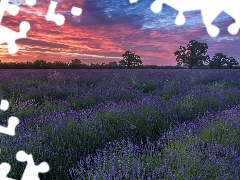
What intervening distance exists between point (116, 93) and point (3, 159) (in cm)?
405

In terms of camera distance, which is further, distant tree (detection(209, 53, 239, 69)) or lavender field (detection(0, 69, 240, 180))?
distant tree (detection(209, 53, 239, 69))

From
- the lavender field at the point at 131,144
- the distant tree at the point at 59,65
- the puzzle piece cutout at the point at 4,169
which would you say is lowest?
the puzzle piece cutout at the point at 4,169

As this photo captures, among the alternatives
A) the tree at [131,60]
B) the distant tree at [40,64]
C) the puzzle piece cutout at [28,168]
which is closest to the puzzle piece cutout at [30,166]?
the puzzle piece cutout at [28,168]

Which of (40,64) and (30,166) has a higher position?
(40,64)

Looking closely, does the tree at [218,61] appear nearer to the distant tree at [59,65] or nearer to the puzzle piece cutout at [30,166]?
the distant tree at [59,65]

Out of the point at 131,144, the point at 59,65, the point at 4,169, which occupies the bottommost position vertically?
the point at 4,169

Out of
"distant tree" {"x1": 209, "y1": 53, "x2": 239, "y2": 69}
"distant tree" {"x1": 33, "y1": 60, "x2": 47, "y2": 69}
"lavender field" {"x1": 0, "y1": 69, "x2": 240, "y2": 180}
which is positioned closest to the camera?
"lavender field" {"x1": 0, "y1": 69, "x2": 240, "y2": 180}

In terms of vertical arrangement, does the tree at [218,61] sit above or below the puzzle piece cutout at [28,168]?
above

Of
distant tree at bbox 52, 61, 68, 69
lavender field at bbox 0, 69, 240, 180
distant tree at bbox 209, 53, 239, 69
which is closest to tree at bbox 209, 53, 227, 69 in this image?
distant tree at bbox 209, 53, 239, 69

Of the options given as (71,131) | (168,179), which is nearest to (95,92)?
(71,131)

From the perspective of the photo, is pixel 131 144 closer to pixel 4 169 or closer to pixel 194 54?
pixel 4 169

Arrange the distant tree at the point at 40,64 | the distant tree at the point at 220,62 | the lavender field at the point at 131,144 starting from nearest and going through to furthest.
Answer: the lavender field at the point at 131,144 < the distant tree at the point at 40,64 < the distant tree at the point at 220,62

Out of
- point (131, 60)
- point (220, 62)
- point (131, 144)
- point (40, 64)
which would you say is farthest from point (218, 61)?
point (131, 144)

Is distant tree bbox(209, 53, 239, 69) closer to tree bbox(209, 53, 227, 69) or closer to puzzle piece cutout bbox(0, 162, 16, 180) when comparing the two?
tree bbox(209, 53, 227, 69)
